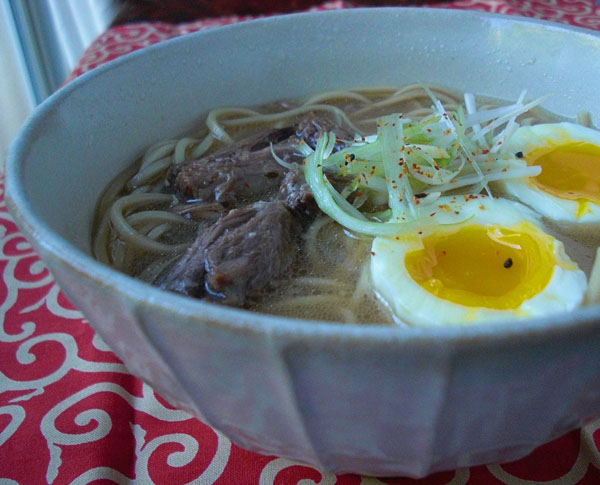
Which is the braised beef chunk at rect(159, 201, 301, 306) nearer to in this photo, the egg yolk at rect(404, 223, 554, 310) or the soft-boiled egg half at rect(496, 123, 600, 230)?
the egg yolk at rect(404, 223, 554, 310)

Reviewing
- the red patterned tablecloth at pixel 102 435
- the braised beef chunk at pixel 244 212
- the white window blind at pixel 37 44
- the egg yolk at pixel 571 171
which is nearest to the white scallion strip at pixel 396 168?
the braised beef chunk at pixel 244 212

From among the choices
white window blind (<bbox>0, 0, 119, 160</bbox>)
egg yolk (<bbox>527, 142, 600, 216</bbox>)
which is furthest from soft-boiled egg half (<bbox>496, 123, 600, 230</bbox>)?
white window blind (<bbox>0, 0, 119, 160</bbox>)

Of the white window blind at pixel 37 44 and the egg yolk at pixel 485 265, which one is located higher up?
the egg yolk at pixel 485 265

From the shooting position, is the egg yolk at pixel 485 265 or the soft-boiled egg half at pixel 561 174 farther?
the soft-boiled egg half at pixel 561 174

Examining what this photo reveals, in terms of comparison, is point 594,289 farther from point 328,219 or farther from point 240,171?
point 240,171

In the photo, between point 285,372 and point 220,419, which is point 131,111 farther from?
point 285,372

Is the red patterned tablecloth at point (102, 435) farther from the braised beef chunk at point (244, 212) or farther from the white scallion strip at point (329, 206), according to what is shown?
the white scallion strip at point (329, 206)

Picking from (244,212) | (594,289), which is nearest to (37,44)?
(244,212)

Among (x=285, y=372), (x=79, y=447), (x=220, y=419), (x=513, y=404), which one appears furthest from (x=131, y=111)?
(x=513, y=404)
